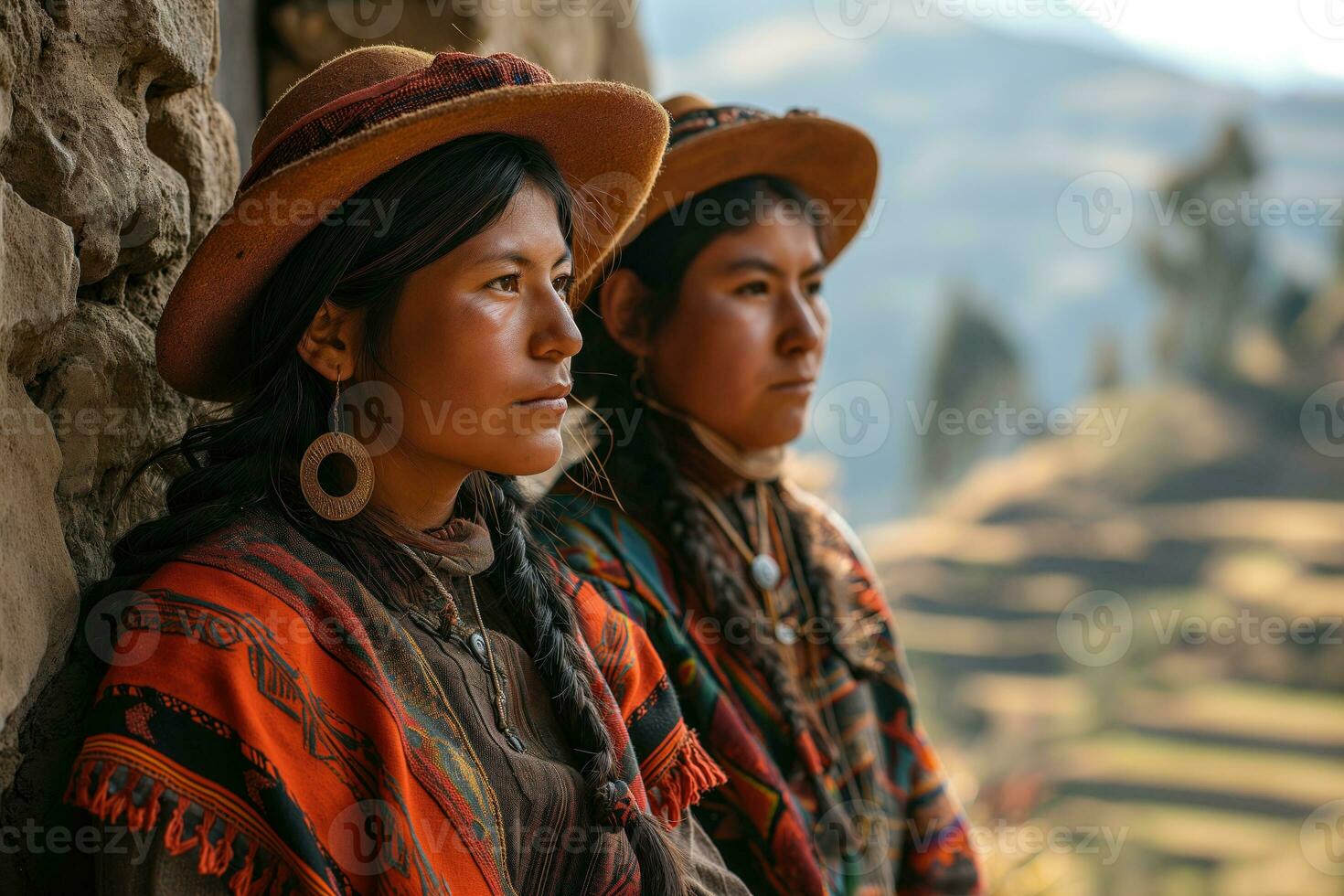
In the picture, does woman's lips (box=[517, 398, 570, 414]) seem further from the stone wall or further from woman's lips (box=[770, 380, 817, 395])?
woman's lips (box=[770, 380, 817, 395])

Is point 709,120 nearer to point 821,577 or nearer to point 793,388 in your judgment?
point 793,388

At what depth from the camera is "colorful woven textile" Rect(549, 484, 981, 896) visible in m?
2.38

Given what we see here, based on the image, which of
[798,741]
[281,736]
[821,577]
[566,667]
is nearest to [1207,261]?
[821,577]

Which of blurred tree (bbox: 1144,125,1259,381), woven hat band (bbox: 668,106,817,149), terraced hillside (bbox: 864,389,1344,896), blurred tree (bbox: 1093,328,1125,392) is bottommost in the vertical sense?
terraced hillside (bbox: 864,389,1344,896)

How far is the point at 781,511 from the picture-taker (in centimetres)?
289

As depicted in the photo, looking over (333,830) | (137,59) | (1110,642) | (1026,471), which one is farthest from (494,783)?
(1026,471)

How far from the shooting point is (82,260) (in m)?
1.75

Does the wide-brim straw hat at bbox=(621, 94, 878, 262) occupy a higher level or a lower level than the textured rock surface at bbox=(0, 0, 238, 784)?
Result: higher

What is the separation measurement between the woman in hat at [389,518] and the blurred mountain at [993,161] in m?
15.9

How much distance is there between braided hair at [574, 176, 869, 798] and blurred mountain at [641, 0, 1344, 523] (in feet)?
48.7


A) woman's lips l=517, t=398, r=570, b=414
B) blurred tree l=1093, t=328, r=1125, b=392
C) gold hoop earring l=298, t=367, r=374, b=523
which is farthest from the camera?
blurred tree l=1093, t=328, r=1125, b=392

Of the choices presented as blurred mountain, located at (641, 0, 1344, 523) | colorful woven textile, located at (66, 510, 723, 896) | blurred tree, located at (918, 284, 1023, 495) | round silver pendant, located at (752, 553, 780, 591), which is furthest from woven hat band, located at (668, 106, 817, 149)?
blurred tree, located at (918, 284, 1023, 495)

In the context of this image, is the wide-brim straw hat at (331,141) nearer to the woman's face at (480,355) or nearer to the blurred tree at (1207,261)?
the woman's face at (480,355)

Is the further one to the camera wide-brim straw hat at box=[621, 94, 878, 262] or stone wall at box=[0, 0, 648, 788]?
wide-brim straw hat at box=[621, 94, 878, 262]
